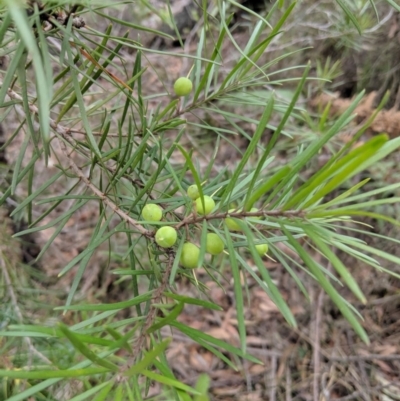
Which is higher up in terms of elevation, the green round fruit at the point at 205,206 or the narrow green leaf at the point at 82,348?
the green round fruit at the point at 205,206

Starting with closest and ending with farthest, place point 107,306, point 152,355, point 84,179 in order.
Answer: point 152,355 < point 107,306 < point 84,179

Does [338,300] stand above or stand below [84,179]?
above

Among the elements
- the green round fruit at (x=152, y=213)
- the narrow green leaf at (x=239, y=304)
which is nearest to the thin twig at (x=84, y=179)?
the green round fruit at (x=152, y=213)

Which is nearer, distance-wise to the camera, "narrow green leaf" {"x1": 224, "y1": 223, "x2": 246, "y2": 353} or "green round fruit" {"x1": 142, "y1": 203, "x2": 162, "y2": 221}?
"narrow green leaf" {"x1": 224, "y1": 223, "x2": 246, "y2": 353}

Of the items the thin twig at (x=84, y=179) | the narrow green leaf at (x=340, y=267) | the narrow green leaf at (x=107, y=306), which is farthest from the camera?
the thin twig at (x=84, y=179)

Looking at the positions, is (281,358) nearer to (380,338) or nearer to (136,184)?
(380,338)

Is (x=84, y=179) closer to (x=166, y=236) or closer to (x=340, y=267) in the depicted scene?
(x=166, y=236)

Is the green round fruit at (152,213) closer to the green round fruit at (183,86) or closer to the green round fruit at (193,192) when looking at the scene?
the green round fruit at (193,192)

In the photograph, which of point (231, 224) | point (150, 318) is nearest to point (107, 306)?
point (150, 318)

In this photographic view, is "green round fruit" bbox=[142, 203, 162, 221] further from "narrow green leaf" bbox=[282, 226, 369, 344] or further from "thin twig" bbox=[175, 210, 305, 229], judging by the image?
"narrow green leaf" bbox=[282, 226, 369, 344]

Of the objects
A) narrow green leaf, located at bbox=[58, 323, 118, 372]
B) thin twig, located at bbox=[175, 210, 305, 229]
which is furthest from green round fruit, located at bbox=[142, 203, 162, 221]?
narrow green leaf, located at bbox=[58, 323, 118, 372]

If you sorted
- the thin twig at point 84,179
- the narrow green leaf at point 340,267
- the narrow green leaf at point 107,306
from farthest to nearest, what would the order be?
the thin twig at point 84,179, the narrow green leaf at point 107,306, the narrow green leaf at point 340,267
